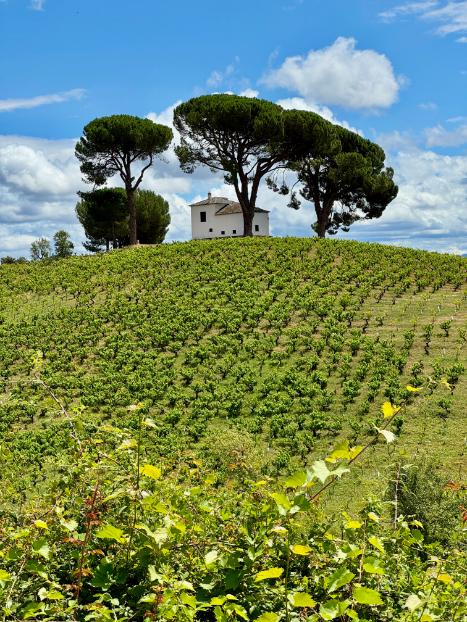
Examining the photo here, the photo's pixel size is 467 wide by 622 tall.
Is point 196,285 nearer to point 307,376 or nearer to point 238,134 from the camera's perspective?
point 307,376

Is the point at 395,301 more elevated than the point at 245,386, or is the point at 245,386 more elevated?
the point at 395,301

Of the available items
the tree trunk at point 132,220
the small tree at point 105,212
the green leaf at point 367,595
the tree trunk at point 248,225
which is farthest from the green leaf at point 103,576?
the small tree at point 105,212

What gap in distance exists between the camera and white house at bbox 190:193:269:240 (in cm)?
6333

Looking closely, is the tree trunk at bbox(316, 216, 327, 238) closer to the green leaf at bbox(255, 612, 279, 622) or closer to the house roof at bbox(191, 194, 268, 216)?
the house roof at bbox(191, 194, 268, 216)

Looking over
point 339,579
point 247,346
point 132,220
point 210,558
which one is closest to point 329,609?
point 339,579

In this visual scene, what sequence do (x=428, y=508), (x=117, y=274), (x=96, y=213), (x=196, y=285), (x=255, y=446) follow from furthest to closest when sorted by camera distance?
(x=96, y=213), (x=117, y=274), (x=196, y=285), (x=255, y=446), (x=428, y=508)

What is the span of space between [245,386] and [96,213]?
129 feet

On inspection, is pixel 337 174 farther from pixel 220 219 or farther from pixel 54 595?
pixel 54 595

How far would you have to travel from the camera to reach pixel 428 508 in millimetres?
9586

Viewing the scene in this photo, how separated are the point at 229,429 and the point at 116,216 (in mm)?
41990

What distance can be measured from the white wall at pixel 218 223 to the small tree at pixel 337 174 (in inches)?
270

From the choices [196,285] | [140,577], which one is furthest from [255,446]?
[196,285]

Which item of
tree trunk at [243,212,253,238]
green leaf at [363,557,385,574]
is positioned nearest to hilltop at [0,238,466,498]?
green leaf at [363,557,385,574]

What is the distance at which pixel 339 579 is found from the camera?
8.83 feet
